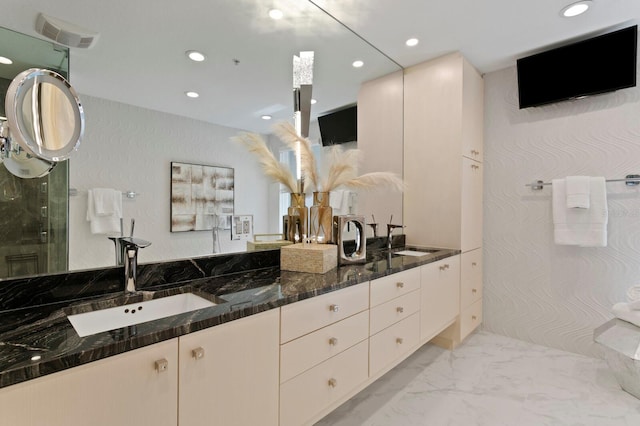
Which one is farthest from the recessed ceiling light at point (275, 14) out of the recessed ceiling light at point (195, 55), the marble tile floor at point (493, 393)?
the marble tile floor at point (493, 393)

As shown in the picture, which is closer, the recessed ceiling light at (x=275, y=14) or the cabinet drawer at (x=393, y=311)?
the cabinet drawer at (x=393, y=311)

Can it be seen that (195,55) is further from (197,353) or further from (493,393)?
(493,393)

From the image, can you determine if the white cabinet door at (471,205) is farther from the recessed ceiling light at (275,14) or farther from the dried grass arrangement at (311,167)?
the recessed ceiling light at (275,14)

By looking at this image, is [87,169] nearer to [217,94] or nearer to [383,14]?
[217,94]

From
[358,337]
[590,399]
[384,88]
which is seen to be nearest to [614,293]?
[590,399]

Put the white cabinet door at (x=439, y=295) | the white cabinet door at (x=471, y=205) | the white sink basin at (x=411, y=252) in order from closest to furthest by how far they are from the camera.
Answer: the white cabinet door at (x=439, y=295) → the white sink basin at (x=411, y=252) → the white cabinet door at (x=471, y=205)

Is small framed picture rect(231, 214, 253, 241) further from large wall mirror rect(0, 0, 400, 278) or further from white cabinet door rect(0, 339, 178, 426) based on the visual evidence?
white cabinet door rect(0, 339, 178, 426)

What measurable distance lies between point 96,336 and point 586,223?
298 centimetres

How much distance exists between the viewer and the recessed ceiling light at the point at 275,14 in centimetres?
183

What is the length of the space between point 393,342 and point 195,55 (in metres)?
1.87

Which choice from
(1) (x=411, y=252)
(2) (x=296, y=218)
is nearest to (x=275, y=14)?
(2) (x=296, y=218)

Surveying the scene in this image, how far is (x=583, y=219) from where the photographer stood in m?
2.33

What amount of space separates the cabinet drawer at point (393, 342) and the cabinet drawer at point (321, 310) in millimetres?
252

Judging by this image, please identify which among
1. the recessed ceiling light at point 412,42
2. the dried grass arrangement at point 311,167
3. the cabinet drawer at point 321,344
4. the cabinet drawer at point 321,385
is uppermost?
the recessed ceiling light at point 412,42
